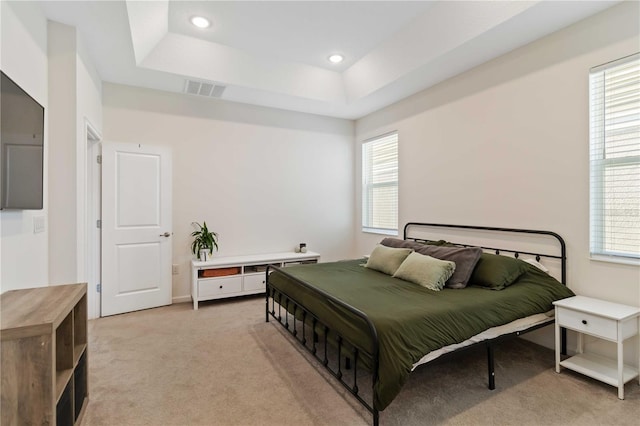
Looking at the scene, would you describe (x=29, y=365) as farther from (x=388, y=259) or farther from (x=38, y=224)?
(x=388, y=259)

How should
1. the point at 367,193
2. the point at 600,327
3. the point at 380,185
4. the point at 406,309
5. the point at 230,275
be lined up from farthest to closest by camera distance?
the point at 367,193, the point at 380,185, the point at 230,275, the point at 600,327, the point at 406,309

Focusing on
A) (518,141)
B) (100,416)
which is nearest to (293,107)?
(518,141)

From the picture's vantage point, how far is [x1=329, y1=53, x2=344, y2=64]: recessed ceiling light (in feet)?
12.8

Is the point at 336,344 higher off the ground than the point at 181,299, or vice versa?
the point at 336,344

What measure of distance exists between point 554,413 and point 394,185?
10.4 feet

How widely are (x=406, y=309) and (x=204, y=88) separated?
348cm

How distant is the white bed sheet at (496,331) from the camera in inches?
76.0

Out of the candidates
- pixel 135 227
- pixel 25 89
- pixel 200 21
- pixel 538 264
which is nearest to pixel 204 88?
pixel 200 21

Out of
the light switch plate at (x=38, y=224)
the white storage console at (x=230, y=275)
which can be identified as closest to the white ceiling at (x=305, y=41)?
the light switch plate at (x=38, y=224)

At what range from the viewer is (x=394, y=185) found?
464cm

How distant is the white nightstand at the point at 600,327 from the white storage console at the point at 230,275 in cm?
305

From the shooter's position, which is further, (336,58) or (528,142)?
(336,58)

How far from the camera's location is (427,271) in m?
2.74

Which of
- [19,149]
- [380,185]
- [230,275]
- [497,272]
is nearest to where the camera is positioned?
[19,149]
